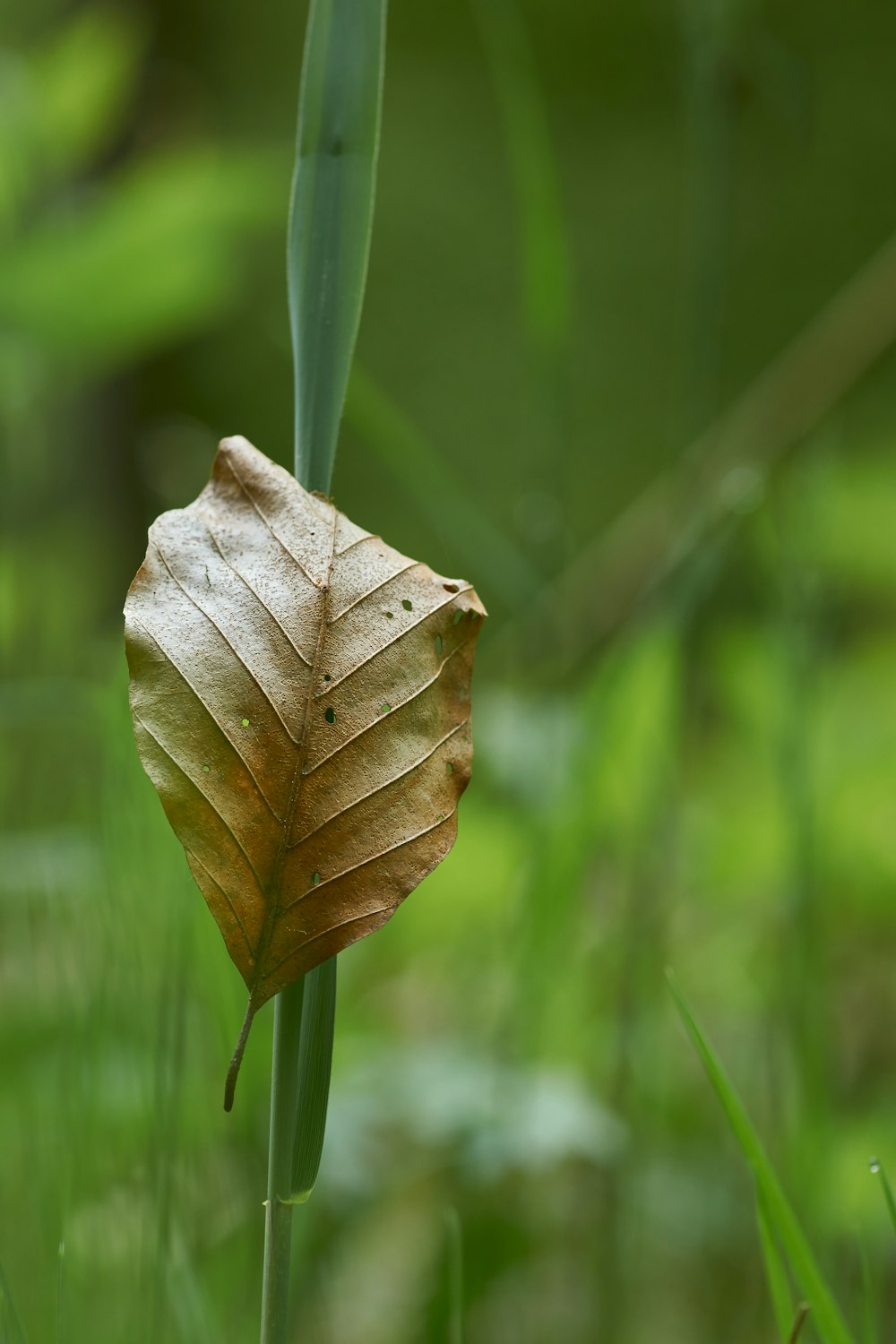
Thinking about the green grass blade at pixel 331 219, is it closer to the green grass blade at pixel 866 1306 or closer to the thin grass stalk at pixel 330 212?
the thin grass stalk at pixel 330 212

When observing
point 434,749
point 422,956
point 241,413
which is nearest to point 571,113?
point 241,413

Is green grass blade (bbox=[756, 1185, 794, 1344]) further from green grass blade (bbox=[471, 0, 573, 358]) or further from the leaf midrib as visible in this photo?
green grass blade (bbox=[471, 0, 573, 358])

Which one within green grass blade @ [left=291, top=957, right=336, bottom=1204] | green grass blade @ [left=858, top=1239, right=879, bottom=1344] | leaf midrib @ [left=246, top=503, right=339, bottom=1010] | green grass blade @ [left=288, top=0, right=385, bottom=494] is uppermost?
green grass blade @ [left=288, top=0, right=385, bottom=494]

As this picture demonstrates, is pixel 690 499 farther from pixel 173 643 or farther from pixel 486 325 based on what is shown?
pixel 486 325

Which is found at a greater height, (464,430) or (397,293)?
(397,293)

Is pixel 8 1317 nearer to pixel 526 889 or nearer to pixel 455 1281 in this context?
pixel 455 1281

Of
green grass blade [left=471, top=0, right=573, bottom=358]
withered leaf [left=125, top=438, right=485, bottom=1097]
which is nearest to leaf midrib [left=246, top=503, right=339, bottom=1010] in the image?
withered leaf [left=125, top=438, right=485, bottom=1097]

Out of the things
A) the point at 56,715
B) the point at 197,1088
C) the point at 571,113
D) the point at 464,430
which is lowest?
the point at 197,1088
